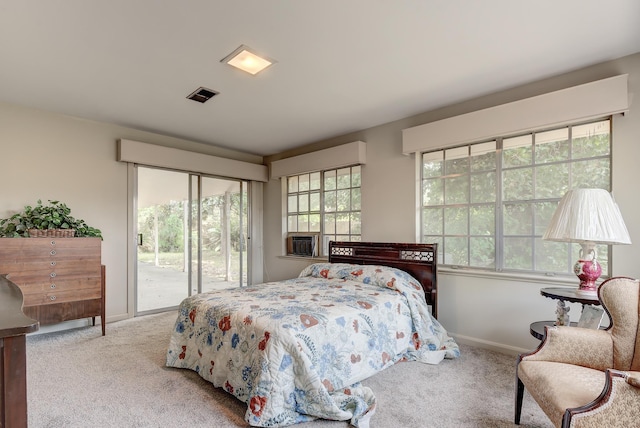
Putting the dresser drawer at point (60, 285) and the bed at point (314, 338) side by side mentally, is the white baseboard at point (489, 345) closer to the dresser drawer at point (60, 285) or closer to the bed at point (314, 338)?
the bed at point (314, 338)

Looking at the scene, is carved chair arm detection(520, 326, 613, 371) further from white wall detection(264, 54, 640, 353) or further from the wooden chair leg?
white wall detection(264, 54, 640, 353)

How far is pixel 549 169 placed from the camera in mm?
2881

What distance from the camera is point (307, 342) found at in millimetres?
1945

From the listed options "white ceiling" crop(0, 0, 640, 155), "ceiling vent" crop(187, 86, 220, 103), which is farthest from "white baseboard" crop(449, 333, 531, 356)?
"ceiling vent" crop(187, 86, 220, 103)

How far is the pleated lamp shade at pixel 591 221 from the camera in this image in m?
1.97

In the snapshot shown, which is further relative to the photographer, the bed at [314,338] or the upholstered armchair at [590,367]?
the bed at [314,338]

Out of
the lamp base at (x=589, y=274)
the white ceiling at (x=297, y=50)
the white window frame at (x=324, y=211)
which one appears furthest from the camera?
the white window frame at (x=324, y=211)

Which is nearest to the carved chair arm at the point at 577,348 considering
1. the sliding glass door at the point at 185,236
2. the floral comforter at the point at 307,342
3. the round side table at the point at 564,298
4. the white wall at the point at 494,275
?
the round side table at the point at 564,298

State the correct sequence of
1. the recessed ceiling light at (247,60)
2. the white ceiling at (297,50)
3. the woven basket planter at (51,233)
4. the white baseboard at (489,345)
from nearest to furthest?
the white ceiling at (297,50) → the recessed ceiling light at (247,60) → the white baseboard at (489,345) → the woven basket planter at (51,233)

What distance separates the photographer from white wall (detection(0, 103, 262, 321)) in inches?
133

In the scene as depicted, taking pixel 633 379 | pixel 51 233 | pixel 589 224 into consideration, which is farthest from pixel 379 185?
pixel 51 233

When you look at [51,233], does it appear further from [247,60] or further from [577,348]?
[577,348]

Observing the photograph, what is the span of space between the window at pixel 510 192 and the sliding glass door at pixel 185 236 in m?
3.07

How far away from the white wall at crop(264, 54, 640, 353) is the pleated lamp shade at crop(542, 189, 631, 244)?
637 millimetres
